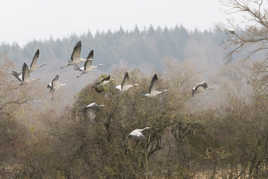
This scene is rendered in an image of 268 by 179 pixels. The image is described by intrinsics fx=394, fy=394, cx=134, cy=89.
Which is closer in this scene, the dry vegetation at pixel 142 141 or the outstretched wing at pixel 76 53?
the outstretched wing at pixel 76 53

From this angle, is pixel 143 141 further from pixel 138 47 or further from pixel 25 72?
pixel 138 47

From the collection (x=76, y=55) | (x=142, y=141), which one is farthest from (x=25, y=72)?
(x=142, y=141)

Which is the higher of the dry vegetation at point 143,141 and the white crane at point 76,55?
the white crane at point 76,55

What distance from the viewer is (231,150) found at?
14672 millimetres

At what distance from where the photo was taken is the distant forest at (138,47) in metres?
106

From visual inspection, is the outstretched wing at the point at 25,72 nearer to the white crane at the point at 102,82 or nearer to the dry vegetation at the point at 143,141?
the white crane at the point at 102,82

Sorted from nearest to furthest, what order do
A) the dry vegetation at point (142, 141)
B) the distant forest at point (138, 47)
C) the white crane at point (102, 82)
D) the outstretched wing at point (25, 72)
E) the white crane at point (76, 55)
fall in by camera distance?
the white crane at point (76, 55) < the outstretched wing at point (25, 72) < the white crane at point (102, 82) < the dry vegetation at point (142, 141) < the distant forest at point (138, 47)

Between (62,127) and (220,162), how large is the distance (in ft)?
23.9

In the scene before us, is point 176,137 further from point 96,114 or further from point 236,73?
point 236,73

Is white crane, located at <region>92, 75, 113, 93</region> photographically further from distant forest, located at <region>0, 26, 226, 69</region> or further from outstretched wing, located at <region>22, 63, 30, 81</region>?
distant forest, located at <region>0, 26, 226, 69</region>

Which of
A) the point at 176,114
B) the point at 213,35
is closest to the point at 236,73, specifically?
the point at 176,114

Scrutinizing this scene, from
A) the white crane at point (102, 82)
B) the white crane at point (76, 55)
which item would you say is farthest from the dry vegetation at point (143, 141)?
the white crane at point (76, 55)

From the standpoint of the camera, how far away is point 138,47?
379 feet

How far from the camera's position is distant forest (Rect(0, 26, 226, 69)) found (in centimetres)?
10619
